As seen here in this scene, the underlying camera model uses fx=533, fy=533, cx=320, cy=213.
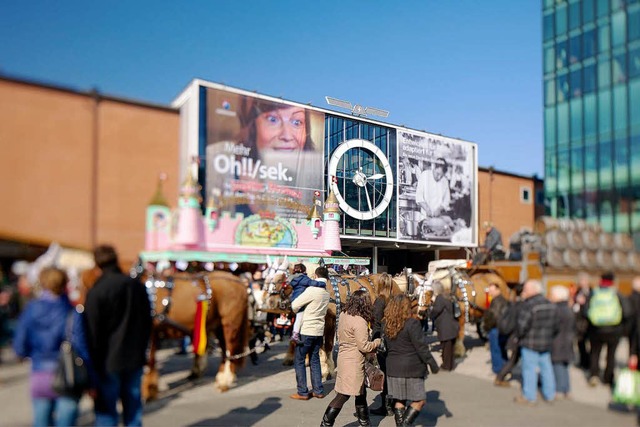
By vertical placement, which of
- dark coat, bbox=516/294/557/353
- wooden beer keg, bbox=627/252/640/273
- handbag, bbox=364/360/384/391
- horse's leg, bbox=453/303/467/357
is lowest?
handbag, bbox=364/360/384/391

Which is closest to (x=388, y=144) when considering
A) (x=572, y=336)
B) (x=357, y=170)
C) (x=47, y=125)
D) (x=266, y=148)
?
(x=357, y=170)

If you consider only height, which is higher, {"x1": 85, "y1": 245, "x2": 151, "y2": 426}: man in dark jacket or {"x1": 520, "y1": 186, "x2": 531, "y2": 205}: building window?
{"x1": 520, "y1": 186, "x2": 531, "y2": 205}: building window

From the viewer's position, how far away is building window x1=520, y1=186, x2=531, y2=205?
3559 millimetres

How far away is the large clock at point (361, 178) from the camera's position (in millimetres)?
3652

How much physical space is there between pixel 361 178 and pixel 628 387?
2069 mm

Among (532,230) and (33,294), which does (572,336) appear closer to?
(532,230)

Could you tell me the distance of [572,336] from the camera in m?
3.34

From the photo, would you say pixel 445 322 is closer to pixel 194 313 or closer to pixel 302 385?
pixel 302 385

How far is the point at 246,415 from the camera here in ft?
13.0

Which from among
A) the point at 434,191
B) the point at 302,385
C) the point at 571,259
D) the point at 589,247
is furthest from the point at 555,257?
the point at 302,385

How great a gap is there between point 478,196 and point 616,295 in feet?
3.70

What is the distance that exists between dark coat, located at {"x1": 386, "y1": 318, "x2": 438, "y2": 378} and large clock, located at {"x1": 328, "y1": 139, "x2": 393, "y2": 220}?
79.7 inches

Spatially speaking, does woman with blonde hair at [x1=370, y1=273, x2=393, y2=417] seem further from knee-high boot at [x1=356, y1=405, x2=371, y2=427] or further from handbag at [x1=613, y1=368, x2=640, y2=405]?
handbag at [x1=613, y1=368, x2=640, y2=405]

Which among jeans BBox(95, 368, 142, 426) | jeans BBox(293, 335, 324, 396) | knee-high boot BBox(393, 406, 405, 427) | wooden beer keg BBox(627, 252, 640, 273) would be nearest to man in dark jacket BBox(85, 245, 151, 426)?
jeans BBox(95, 368, 142, 426)
